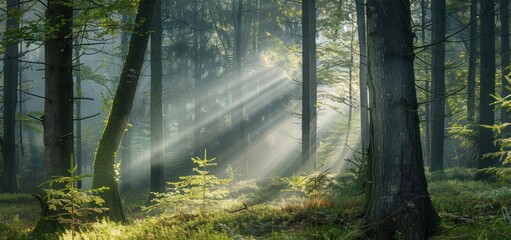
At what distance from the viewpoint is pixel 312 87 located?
Answer: 1919cm

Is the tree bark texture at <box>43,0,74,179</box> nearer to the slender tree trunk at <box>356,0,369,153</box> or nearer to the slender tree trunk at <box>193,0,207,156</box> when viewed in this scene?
the slender tree trunk at <box>356,0,369,153</box>

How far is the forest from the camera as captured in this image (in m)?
5.31

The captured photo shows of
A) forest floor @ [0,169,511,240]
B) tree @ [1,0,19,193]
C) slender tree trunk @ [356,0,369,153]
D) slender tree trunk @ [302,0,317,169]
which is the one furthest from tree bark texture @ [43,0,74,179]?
slender tree trunk @ [356,0,369,153]

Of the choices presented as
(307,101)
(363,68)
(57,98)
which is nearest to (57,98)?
(57,98)

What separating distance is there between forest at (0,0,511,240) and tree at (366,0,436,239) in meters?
0.02

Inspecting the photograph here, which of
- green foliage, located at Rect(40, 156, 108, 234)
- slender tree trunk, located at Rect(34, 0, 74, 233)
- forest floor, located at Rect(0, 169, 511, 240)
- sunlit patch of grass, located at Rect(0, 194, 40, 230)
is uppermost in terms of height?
slender tree trunk, located at Rect(34, 0, 74, 233)

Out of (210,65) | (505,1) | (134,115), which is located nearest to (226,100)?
(210,65)

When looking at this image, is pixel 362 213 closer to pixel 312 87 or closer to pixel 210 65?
pixel 312 87

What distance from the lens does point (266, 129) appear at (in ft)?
97.7

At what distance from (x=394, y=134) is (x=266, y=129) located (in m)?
24.6

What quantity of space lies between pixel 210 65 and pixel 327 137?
1273 cm

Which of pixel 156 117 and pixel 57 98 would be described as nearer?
pixel 57 98

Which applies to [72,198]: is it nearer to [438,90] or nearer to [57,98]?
[57,98]

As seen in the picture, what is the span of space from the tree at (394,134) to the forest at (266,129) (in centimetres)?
2
